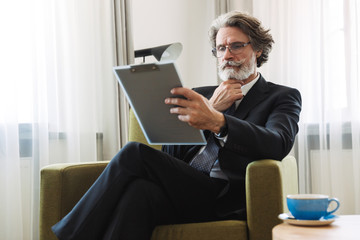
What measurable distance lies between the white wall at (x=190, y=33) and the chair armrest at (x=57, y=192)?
77.8 inches

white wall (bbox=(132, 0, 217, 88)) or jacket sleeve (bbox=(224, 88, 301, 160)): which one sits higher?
white wall (bbox=(132, 0, 217, 88))

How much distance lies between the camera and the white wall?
389 centimetres

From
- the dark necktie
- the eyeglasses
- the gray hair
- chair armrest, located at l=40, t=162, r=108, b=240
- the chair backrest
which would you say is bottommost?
chair armrest, located at l=40, t=162, r=108, b=240

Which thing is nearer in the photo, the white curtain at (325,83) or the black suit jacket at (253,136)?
the black suit jacket at (253,136)

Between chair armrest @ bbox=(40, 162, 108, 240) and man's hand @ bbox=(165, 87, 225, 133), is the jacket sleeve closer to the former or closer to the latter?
man's hand @ bbox=(165, 87, 225, 133)

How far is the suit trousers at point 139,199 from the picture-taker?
1684mm

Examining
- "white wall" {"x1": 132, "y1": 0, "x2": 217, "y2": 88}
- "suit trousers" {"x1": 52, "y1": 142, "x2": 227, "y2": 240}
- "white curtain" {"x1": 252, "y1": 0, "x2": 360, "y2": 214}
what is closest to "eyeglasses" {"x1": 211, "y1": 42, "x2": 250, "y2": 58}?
"suit trousers" {"x1": 52, "y1": 142, "x2": 227, "y2": 240}

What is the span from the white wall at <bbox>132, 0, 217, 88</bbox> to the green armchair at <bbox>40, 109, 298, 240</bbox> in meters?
2.07

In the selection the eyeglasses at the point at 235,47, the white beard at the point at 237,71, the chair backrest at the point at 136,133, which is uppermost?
the eyeglasses at the point at 235,47

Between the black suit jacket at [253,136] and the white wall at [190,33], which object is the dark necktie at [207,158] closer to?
the black suit jacket at [253,136]

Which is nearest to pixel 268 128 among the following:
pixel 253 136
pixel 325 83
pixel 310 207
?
pixel 253 136

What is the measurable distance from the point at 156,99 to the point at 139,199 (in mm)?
351

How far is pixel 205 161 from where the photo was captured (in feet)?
6.85

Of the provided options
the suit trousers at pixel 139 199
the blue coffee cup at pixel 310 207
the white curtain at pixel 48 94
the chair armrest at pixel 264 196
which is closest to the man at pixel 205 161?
the suit trousers at pixel 139 199
